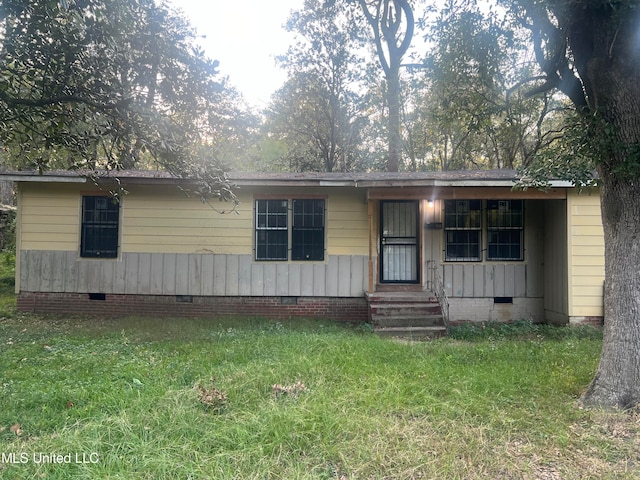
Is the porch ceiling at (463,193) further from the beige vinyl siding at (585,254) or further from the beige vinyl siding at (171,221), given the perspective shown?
the beige vinyl siding at (171,221)

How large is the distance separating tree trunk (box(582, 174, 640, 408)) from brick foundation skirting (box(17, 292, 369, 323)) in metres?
4.59

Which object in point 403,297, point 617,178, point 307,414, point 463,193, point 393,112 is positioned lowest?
point 307,414

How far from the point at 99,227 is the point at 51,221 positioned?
0.91 meters

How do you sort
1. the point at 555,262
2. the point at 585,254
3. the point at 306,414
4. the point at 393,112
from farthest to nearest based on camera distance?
1. the point at 393,112
2. the point at 555,262
3. the point at 585,254
4. the point at 306,414

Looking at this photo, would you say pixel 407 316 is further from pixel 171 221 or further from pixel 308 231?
pixel 171 221

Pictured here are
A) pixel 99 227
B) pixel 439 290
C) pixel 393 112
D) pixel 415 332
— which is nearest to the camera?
pixel 415 332

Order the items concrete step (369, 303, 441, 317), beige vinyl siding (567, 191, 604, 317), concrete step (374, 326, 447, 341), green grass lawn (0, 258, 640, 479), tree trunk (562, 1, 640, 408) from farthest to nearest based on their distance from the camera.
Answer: beige vinyl siding (567, 191, 604, 317)
concrete step (369, 303, 441, 317)
concrete step (374, 326, 447, 341)
tree trunk (562, 1, 640, 408)
green grass lawn (0, 258, 640, 479)

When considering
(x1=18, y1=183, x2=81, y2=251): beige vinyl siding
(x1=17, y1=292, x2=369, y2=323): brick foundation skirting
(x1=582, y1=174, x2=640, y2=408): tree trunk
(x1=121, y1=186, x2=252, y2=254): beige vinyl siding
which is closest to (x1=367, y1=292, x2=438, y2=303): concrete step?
(x1=17, y1=292, x2=369, y2=323): brick foundation skirting

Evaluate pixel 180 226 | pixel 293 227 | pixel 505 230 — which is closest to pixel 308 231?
pixel 293 227

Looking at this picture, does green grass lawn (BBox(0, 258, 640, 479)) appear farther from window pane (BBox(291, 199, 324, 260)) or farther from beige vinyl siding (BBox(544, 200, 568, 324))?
window pane (BBox(291, 199, 324, 260))

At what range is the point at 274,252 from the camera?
7.86m

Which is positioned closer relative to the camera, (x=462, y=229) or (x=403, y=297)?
(x=403, y=297)

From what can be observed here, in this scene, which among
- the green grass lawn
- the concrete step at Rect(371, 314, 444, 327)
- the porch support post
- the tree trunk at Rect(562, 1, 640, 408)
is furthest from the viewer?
the porch support post

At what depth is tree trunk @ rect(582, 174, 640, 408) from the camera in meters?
3.34
